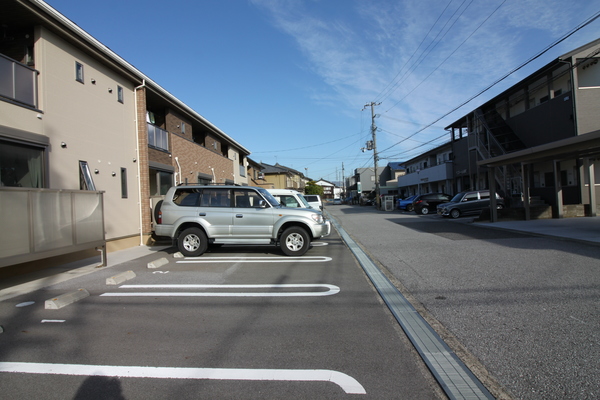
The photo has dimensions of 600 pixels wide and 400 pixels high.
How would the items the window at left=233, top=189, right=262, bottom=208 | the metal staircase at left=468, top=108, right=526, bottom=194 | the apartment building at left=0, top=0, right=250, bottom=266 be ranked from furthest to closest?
the metal staircase at left=468, top=108, right=526, bottom=194 < the window at left=233, top=189, right=262, bottom=208 < the apartment building at left=0, top=0, right=250, bottom=266

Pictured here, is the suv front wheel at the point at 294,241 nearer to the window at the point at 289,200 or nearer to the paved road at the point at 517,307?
the paved road at the point at 517,307

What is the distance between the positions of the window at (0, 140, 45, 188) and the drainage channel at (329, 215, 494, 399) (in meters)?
7.98

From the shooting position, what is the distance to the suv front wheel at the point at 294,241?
10.2 meters

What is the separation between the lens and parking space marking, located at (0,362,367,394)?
11.0ft

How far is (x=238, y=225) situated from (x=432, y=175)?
1243 inches

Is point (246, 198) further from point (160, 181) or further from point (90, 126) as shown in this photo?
point (160, 181)

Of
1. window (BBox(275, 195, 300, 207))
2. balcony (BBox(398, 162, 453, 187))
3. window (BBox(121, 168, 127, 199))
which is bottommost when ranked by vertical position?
window (BBox(275, 195, 300, 207))

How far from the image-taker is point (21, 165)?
27.4ft

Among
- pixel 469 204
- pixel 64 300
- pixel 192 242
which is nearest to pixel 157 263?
pixel 192 242

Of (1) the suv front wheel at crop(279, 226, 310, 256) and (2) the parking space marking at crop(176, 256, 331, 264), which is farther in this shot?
(1) the suv front wheel at crop(279, 226, 310, 256)

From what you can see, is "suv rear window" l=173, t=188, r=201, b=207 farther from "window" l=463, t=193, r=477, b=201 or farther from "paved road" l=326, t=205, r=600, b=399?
"window" l=463, t=193, r=477, b=201

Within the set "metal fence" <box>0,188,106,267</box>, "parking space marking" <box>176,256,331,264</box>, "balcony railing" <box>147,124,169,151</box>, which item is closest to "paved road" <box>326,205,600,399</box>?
"parking space marking" <box>176,256,331,264</box>

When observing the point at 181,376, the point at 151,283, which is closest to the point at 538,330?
the point at 181,376

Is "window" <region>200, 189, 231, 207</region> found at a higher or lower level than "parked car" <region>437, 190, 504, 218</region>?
higher
